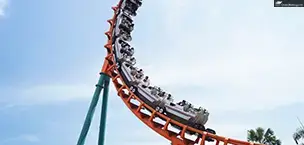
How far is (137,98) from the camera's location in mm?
14945

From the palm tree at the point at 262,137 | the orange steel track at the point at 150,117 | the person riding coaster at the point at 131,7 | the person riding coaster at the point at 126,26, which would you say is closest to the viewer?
the orange steel track at the point at 150,117

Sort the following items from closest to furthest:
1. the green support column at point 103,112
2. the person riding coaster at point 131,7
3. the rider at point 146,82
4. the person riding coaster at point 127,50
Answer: the rider at point 146,82 < the green support column at point 103,112 < the person riding coaster at point 127,50 < the person riding coaster at point 131,7

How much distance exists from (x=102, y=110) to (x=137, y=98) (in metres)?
2.45

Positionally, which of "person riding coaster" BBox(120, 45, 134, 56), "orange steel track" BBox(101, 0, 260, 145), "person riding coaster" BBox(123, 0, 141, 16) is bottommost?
"orange steel track" BBox(101, 0, 260, 145)

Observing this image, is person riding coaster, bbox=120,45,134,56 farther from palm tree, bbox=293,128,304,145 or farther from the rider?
palm tree, bbox=293,128,304,145

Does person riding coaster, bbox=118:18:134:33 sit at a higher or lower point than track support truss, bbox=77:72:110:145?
higher

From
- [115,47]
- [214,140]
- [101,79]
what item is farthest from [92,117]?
[214,140]

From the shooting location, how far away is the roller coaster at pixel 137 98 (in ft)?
45.0

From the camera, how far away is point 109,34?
709 inches

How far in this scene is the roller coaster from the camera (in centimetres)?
1373

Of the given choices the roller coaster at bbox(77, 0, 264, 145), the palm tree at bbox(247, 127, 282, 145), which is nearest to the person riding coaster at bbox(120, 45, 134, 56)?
the roller coaster at bbox(77, 0, 264, 145)

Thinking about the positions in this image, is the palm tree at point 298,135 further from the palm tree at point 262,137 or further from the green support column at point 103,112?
the green support column at point 103,112

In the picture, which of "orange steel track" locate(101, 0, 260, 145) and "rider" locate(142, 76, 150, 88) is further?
"rider" locate(142, 76, 150, 88)

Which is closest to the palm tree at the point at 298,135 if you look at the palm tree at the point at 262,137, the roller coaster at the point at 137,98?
the palm tree at the point at 262,137
